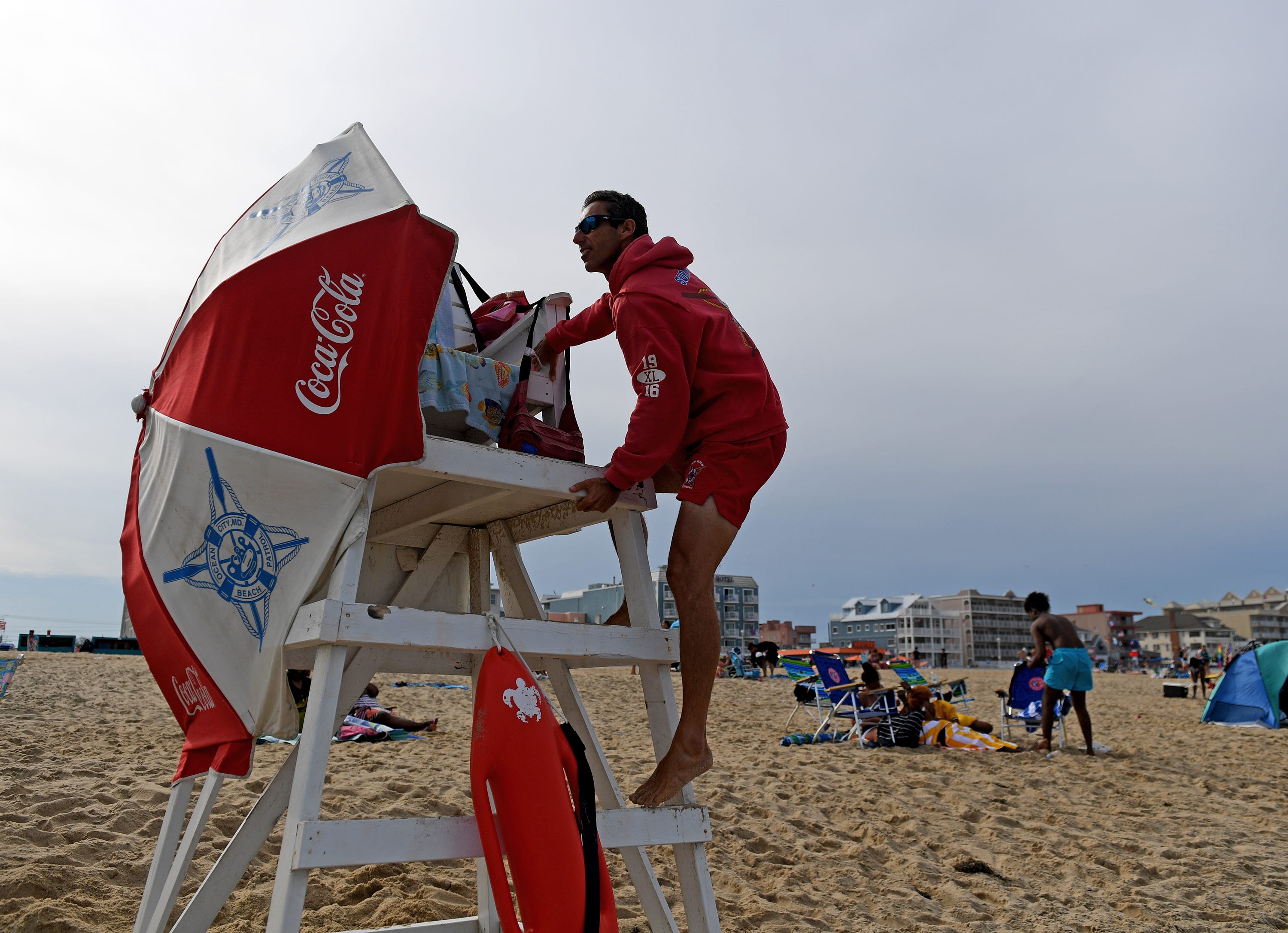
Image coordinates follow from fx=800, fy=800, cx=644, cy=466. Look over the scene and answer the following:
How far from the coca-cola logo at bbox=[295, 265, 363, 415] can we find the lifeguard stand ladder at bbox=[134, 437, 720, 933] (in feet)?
0.72

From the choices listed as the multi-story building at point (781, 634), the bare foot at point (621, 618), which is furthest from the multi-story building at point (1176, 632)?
the bare foot at point (621, 618)

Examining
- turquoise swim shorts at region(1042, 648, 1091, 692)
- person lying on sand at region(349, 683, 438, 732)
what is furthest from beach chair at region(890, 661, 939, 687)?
person lying on sand at region(349, 683, 438, 732)

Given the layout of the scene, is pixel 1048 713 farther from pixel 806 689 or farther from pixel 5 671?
pixel 5 671

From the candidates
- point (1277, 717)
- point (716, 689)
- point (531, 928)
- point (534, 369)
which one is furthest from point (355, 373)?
point (716, 689)

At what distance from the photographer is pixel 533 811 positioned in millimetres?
1591

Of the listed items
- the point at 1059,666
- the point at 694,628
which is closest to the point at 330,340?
the point at 694,628

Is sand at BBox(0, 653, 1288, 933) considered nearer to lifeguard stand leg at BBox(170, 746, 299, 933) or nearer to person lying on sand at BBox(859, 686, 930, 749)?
Result: person lying on sand at BBox(859, 686, 930, 749)

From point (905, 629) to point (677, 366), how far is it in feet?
292

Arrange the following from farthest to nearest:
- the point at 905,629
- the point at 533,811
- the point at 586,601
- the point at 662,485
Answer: the point at 905,629, the point at 586,601, the point at 662,485, the point at 533,811

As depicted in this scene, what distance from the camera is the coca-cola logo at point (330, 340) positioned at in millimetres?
1834

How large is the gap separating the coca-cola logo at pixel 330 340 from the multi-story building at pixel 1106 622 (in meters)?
103

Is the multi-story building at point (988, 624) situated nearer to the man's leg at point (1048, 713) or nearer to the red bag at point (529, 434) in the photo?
the man's leg at point (1048, 713)

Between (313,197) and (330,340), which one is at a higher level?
(313,197)

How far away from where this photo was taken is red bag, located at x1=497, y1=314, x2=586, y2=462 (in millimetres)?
2145
